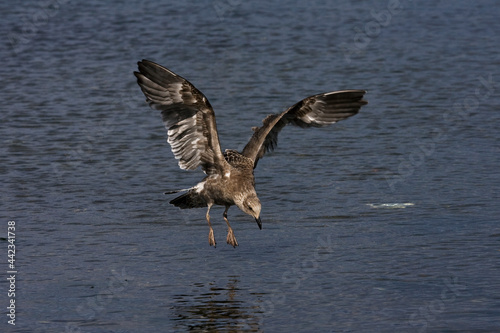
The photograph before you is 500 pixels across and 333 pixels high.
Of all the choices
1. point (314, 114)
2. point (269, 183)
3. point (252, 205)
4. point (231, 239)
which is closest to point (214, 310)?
point (231, 239)

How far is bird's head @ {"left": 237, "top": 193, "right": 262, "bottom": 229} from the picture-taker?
30.6 feet

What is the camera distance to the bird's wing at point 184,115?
368 inches

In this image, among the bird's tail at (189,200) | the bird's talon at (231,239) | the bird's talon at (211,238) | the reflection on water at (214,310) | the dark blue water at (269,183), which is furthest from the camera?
the bird's tail at (189,200)

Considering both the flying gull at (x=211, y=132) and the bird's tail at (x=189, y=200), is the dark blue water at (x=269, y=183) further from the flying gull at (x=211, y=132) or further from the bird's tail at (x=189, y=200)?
the flying gull at (x=211, y=132)

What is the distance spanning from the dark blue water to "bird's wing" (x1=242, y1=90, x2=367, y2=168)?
0.75m

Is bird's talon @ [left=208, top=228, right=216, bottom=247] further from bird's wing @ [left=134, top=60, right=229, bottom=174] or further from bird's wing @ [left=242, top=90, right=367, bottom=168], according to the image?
bird's wing @ [left=242, top=90, right=367, bottom=168]

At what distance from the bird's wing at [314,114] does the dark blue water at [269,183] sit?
2.46 ft

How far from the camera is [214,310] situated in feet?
25.1

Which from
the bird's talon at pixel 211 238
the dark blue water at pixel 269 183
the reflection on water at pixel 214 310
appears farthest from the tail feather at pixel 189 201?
the reflection on water at pixel 214 310

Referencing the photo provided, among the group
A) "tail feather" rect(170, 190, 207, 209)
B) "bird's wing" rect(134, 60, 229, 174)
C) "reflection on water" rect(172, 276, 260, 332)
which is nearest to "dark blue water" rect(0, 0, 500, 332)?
"reflection on water" rect(172, 276, 260, 332)

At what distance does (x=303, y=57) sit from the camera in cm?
1880

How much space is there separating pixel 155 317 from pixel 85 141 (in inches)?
254

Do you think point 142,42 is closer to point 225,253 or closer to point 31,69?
point 31,69

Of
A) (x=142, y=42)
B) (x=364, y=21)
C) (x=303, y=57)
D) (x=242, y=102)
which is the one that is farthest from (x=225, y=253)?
(x=364, y=21)
